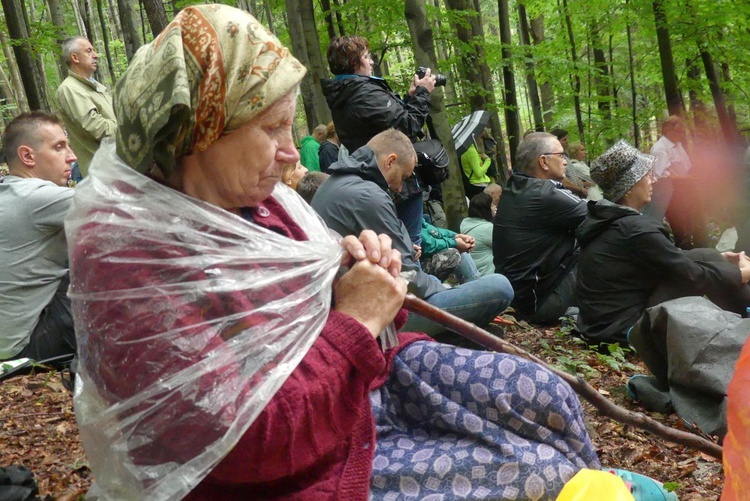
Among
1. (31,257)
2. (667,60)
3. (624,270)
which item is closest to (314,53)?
(667,60)

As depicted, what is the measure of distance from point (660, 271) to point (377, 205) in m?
2.22

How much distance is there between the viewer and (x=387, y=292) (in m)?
2.03

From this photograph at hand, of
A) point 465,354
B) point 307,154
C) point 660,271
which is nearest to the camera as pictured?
point 465,354

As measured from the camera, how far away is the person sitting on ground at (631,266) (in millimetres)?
5422

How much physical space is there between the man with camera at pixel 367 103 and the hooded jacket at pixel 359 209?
3.22 ft

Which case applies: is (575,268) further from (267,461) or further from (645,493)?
(267,461)

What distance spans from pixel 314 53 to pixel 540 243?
6409mm

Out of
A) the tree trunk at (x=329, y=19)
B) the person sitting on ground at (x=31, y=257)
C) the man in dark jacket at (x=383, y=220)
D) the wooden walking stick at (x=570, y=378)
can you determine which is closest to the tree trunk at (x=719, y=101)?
the tree trunk at (x=329, y=19)

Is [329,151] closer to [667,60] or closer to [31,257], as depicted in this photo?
[31,257]

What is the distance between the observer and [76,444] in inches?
150

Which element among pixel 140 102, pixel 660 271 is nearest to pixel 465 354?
pixel 140 102

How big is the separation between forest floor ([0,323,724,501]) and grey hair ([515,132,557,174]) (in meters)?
2.34

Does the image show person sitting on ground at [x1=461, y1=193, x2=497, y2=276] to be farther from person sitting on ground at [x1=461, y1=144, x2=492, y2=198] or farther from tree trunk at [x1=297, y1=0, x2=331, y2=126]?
tree trunk at [x1=297, y1=0, x2=331, y2=126]

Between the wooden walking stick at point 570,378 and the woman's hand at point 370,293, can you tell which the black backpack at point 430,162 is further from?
the woman's hand at point 370,293
